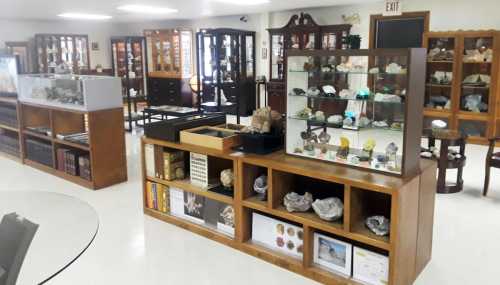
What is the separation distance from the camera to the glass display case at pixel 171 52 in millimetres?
10641

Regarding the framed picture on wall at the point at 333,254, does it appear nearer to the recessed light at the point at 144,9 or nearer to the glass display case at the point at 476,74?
the glass display case at the point at 476,74

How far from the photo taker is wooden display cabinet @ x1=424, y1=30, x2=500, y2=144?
21.6 ft

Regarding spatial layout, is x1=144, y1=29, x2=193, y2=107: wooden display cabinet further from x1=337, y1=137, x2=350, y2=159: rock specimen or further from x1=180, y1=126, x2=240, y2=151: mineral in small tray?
x1=337, y1=137, x2=350, y2=159: rock specimen

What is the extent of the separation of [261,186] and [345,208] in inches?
29.4

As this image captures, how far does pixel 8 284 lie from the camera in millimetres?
1655

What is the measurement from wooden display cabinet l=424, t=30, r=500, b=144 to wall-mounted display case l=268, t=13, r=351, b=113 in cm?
167

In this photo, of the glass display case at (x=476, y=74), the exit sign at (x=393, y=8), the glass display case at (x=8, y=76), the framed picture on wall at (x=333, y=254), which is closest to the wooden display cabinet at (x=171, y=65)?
the glass display case at (x=8, y=76)

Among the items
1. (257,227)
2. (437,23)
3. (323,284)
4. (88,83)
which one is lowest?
(323,284)

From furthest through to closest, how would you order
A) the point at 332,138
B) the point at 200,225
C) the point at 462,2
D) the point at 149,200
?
the point at 462,2
the point at 149,200
the point at 200,225
the point at 332,138

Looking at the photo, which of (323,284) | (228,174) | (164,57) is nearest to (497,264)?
(323,284)

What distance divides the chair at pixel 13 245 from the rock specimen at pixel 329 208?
5.70 ft

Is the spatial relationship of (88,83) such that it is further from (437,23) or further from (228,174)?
(437,23)

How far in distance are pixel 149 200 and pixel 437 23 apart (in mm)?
5706

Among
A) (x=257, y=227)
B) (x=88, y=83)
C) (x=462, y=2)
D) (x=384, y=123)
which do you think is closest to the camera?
(x=384, y=123)
